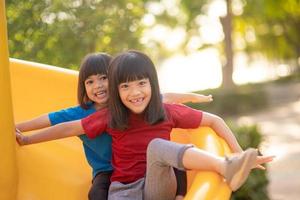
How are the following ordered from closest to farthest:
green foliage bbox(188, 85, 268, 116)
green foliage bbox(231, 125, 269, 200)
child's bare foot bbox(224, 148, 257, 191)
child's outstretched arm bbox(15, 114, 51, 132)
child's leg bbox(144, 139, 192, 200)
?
child's bare foot bbox(224, 148, 257, 191)
child's leg bbox(144, 139, 192, 200)
child's outstretched arm bbox(15, 114, 51, 132)
green foliage bbox(231, 125, 269, 200)
green foliage bbox(188, 85, 268, 116)

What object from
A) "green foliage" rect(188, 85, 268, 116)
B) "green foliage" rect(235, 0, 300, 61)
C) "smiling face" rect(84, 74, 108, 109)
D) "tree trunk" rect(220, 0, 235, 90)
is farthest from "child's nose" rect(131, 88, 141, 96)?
"green foliage" rect(235, 0, 300, 61)

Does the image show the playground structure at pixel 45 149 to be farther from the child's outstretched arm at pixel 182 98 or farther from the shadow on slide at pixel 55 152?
the child's outstretched arm at pixel 182 98

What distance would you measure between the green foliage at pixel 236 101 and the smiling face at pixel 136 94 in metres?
8.92

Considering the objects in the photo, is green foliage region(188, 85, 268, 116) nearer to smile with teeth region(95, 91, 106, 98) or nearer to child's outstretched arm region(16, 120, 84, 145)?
smile with teeth region(95, 91, 106, 98)

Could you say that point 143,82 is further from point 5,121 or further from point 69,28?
point 69,28

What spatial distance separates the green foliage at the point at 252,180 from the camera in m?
3.78

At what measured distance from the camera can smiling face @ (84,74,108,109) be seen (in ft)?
7.71

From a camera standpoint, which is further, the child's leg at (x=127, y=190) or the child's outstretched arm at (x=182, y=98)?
the child's outstretched arm at (x=182, y=98)

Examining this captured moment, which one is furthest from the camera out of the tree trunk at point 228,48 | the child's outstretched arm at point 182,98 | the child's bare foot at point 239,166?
the tree trunk at point 228,48

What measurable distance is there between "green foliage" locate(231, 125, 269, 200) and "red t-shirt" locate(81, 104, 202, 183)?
5.26ft

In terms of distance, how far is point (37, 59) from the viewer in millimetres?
4504

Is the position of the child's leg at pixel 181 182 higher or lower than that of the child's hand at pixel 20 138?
lower

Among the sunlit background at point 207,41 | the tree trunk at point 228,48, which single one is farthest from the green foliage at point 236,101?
the tree trunk at point 228,48

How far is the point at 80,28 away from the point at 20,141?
8.64 ft
